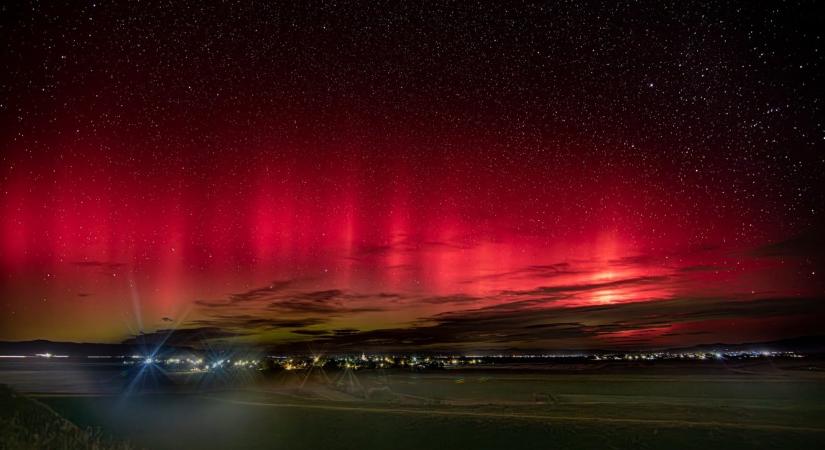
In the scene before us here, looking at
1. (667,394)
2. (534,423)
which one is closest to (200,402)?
(534,423)

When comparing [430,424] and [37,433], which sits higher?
[37,433]

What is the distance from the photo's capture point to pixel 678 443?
21.9 metres

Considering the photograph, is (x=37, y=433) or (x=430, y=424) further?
(x=430, y=424)

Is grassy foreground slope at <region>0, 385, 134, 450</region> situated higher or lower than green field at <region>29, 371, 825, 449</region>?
higher

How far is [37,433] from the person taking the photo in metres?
14.8

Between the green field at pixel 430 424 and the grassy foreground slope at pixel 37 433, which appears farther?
the green field at pixel 430 424

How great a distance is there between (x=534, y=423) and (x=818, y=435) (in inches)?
420

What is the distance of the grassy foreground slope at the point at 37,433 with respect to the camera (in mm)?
13531

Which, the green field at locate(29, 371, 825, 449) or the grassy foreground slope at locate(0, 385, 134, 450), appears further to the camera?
the green field at locate(29, 371, 825, 449)

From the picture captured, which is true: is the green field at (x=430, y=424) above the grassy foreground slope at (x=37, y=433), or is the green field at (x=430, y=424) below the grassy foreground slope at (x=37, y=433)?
below

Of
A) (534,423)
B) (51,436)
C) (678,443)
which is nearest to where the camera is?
(51,436)

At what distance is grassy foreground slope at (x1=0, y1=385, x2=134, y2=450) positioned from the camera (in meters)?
13.5

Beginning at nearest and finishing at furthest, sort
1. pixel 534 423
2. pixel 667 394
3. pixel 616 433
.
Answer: pixel 616 433
pixel 534 423
pixel 667 394

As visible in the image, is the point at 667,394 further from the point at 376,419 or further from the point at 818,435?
the point at 376,419
